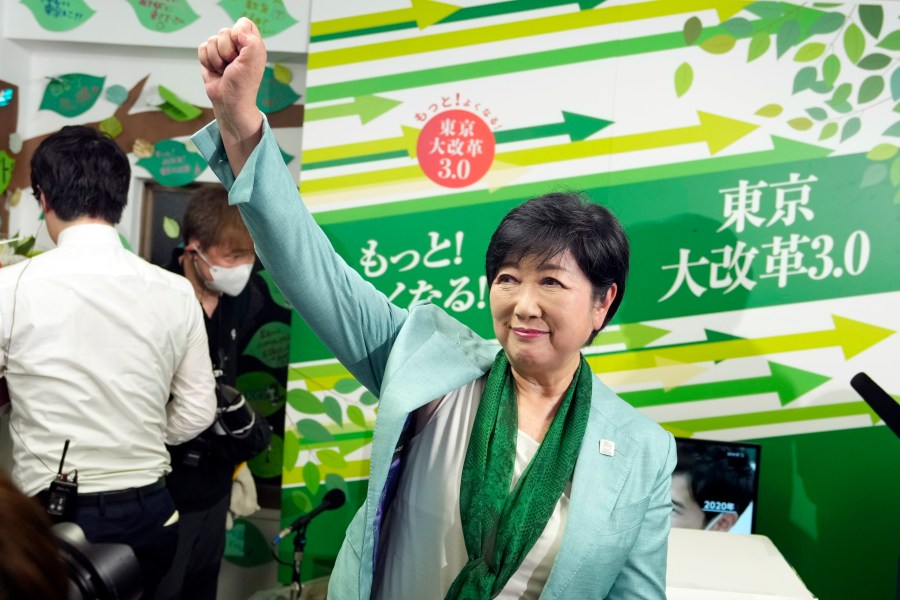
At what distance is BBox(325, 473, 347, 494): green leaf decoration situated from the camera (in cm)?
303

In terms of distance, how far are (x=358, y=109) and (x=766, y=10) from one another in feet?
4.64

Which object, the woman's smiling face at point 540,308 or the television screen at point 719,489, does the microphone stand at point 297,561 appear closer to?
the television screen at point 719,489

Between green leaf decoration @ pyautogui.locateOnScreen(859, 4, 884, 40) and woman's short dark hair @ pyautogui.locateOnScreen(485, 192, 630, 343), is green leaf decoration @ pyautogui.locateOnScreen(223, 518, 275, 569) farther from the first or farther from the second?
green leaf decoration @ pyautogui.locateOnScreen(859, 4, 884, 40)

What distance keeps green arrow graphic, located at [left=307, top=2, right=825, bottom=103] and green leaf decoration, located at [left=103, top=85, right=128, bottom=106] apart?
3.26 ft

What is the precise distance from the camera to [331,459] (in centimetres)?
304

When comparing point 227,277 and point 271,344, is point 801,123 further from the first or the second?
point 271,344

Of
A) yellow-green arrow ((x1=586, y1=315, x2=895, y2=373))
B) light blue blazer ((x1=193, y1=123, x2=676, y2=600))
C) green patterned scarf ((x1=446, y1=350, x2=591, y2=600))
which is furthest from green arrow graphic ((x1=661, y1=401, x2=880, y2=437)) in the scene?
green patterned scarf ((x1=446, y1=350, x2=591, y2=600))

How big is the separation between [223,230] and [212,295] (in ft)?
0.82

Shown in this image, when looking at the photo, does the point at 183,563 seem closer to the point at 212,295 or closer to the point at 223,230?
the point at 212,295

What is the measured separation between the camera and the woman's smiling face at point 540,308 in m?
1.40

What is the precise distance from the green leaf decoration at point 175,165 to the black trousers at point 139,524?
5.40ft

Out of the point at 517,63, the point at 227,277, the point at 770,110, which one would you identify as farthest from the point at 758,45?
the point at 227,277

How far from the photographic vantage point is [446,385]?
4.60ft

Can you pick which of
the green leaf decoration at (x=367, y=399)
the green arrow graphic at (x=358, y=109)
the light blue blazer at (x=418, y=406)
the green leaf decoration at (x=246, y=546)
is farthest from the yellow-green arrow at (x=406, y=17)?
the green leaf decoration at (x=246, y=546)
